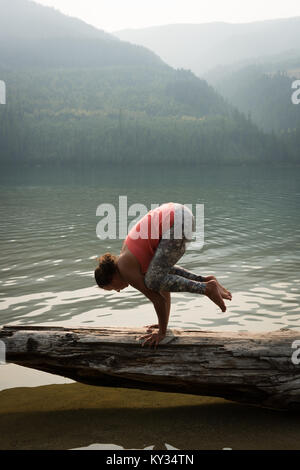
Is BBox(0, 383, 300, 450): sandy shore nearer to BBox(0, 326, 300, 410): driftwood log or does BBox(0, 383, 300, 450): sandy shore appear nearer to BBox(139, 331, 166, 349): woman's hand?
BBox(0, 326, 300, 410): driftwood log

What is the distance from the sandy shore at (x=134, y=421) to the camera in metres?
5.53

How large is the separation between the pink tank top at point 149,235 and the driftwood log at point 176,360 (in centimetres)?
108

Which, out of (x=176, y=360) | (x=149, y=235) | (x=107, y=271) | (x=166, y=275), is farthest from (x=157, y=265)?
(x=176, y=360)

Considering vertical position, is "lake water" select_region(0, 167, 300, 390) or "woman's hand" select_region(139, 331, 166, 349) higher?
"woman's hand" select_region(139, 331, 166, 349)

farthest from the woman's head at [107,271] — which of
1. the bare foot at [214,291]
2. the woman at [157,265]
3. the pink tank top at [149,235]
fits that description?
the bare foot at [214,291]

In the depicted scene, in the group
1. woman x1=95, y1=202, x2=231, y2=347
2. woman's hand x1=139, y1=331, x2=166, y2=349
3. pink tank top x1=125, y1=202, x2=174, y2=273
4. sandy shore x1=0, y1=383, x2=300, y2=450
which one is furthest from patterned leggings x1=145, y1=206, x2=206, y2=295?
sandy shore x1=0, y1=383, x2=300, y2=450

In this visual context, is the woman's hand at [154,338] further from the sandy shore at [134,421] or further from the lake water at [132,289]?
the lake water at [132,289]

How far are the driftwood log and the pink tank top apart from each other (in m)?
1.08

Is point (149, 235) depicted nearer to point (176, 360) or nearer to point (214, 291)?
point (214, 291)

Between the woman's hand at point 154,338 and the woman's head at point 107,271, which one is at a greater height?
the woman's head at point 107,271

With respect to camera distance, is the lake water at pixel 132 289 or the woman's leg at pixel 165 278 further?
the lake water at pixel 132 289

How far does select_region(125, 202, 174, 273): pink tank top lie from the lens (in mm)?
6082

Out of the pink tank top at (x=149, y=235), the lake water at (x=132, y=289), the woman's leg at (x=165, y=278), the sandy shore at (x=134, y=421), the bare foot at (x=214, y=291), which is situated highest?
the pink tank top at (x=149, y=235)

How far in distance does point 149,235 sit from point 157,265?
1.41 ft
